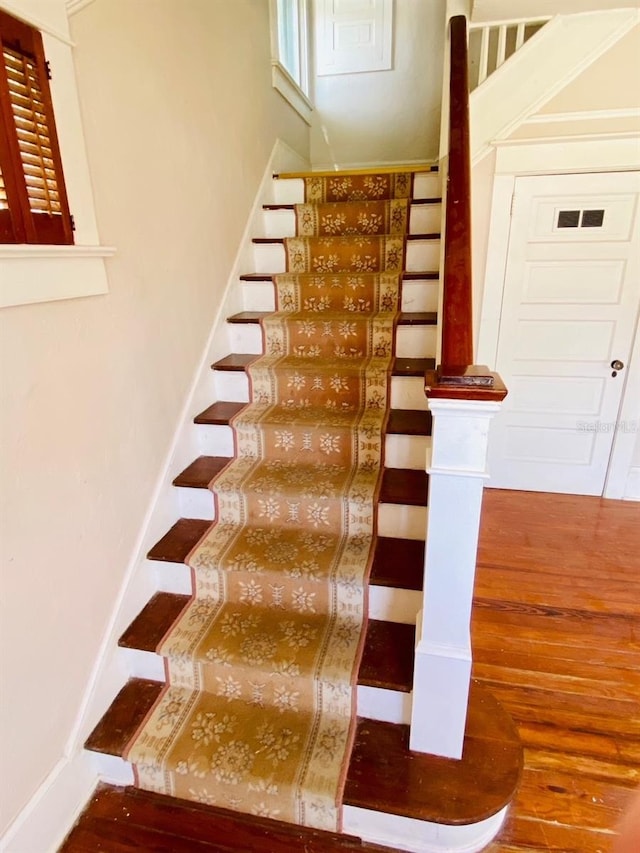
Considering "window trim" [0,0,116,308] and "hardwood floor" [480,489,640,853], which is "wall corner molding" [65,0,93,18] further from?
"hardwood floor" [480,489,640,853]

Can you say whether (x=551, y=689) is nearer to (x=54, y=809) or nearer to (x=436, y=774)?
(x=436, y=774)

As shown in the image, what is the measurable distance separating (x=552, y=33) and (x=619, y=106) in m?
0.49

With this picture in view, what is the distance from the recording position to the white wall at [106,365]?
3.63 ft

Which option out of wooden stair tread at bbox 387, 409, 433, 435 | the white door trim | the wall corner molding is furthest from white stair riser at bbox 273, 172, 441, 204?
the wall corner molding

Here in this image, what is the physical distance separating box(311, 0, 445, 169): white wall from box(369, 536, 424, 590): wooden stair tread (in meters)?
3.42

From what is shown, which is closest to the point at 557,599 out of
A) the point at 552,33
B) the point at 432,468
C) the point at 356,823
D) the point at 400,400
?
the point at 400,400

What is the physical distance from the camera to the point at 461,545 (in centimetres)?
109

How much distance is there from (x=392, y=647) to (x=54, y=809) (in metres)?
0.99

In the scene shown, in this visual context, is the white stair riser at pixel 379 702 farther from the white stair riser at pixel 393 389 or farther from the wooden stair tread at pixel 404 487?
the white stair riser at pixel 393 389

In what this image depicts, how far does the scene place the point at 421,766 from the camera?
1270 millimetres

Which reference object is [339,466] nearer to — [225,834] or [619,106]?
[225,834]

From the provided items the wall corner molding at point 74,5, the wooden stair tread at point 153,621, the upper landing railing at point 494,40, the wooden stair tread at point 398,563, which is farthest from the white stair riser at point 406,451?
the upper landing railing at point 494,40

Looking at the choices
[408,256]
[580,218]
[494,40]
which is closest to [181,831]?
[408,256]

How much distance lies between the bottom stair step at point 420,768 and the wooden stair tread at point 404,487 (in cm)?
65
